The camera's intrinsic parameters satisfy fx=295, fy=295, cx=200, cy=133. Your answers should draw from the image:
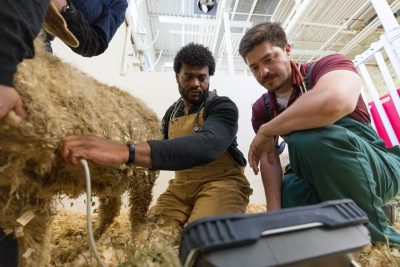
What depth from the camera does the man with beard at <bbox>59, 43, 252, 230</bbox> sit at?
1.10 meters

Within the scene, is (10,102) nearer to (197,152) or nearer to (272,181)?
(197,152)

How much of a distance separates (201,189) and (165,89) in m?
1.95

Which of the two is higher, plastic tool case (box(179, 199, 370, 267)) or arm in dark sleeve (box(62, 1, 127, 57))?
arm in dark sleeve (box(62, 1, 127, 57))

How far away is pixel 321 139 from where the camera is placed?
119cm

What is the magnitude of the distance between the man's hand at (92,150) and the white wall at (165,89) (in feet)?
7.25

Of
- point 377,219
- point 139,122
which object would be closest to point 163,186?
point 139,122

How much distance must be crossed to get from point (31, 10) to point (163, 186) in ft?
8.61

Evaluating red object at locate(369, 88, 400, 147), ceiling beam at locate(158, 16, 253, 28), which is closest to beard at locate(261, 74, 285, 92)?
red object at locate(369, 88, 400, 147)

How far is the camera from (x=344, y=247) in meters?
0.55

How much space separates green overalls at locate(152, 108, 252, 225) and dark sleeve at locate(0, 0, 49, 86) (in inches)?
47.4

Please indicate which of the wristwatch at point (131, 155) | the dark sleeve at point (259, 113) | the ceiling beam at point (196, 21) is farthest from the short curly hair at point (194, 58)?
the ceiling beam at point (196, 21)

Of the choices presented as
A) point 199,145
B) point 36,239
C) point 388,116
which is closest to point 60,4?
point 199,145

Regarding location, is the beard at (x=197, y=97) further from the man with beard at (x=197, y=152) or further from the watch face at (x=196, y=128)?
the watch face at (x=196, y=128)

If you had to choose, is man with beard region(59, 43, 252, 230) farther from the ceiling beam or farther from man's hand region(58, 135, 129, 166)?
the ceiling beam
